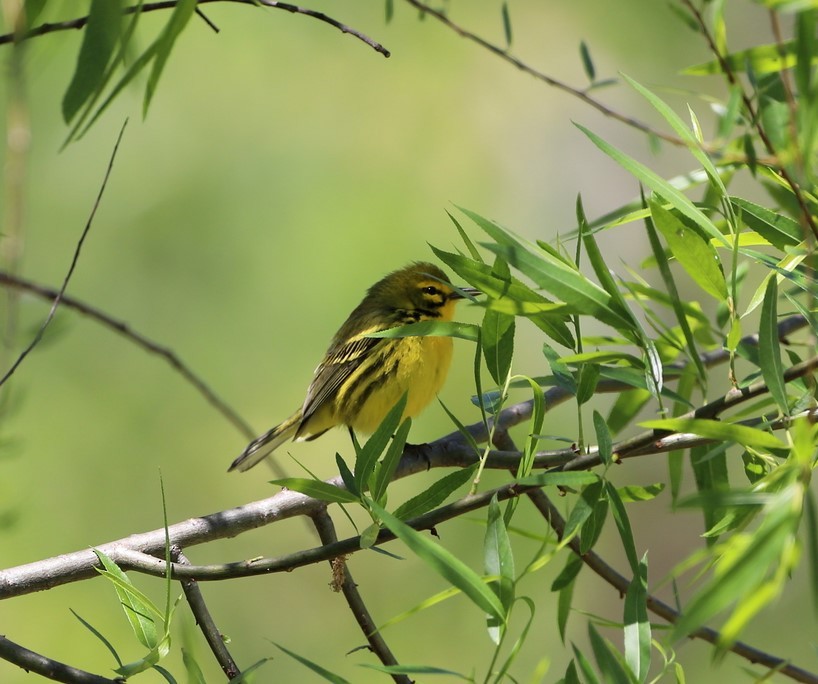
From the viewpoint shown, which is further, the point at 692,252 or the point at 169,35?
the point at 692,252

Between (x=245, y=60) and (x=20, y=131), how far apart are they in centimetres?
574

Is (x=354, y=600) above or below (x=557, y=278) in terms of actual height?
below

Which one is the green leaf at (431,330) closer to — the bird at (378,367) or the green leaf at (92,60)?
the green leaf at (92,60)

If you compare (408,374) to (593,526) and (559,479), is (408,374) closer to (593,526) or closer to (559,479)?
(593,526)

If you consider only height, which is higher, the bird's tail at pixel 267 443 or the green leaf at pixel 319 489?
the bird's tail at pixel 267 443

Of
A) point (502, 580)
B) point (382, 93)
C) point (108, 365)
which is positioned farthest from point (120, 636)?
point (382, 93)

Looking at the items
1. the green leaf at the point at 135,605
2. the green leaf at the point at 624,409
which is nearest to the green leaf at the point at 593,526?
the green leaf at the point at 135,605

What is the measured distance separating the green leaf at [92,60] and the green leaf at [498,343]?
656 millimetres

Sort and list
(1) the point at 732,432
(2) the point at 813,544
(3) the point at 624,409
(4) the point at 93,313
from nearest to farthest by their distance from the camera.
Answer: (2) the point at 813,544
(1) the point at 732,432
(4) the point at 93,313
(3) the point at 624,409

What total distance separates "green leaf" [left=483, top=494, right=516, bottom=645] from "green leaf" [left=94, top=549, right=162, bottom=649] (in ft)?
1.69

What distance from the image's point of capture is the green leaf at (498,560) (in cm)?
126

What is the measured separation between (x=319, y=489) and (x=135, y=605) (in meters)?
0.37

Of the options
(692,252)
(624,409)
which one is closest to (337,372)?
(624,409)

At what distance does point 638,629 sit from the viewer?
1353 mm
